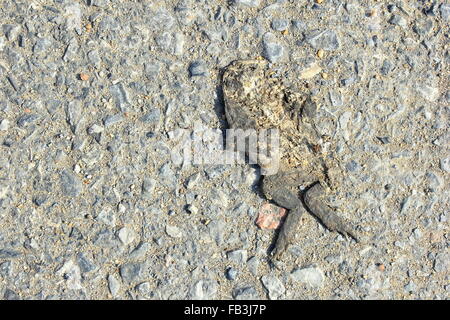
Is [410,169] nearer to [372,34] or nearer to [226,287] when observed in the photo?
[372,34]

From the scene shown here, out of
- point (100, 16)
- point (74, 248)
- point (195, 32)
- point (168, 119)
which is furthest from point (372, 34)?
point (74, 248)

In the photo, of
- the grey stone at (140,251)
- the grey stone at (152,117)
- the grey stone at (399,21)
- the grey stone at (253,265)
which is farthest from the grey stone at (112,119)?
the grey stone at (399,21)

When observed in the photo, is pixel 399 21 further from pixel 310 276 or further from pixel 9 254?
pixel 9 254

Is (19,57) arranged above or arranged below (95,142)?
above

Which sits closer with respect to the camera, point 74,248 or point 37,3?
point 74,248

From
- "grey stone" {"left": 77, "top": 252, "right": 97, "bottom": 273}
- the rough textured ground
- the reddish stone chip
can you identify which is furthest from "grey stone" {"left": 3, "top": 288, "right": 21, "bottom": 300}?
the reddish stone chip

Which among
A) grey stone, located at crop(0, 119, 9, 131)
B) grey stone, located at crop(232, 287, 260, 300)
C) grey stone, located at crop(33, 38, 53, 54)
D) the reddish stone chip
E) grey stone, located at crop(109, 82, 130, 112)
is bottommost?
grey stone, located at crop(232, 287, 260, 300)

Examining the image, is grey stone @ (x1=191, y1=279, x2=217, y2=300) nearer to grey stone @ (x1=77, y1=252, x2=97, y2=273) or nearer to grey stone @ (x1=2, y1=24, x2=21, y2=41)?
grey stone @ (x1=77, y1=252, x2=97, y2=273)
